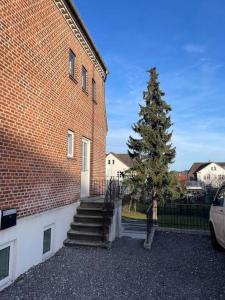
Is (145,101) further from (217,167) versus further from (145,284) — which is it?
(217,167)

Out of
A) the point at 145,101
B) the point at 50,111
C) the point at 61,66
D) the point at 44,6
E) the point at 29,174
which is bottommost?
the point at 29,174

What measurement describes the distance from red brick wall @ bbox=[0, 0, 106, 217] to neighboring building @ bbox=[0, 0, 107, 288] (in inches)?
0.7

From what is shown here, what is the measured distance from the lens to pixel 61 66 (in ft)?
28.3

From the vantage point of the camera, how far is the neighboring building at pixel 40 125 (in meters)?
5.73

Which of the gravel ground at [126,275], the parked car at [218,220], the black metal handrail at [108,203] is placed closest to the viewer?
the gravel ground at [126,275]

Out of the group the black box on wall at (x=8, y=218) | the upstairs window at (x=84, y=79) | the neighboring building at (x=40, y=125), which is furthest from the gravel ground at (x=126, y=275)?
the upstairs window at (x=84, y=79)

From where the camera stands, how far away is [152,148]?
25.7 m

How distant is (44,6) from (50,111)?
269cm

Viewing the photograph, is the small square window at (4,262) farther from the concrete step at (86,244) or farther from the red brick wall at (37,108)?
the concrete step at (86,244)

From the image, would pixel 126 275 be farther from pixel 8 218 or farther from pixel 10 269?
pixel 8 218

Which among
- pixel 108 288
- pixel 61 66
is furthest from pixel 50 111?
pixel 108 288

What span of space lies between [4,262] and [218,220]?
5.21 meters

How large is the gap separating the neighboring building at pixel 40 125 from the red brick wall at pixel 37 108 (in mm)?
19

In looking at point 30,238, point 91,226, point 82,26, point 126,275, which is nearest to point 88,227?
point 91,226
